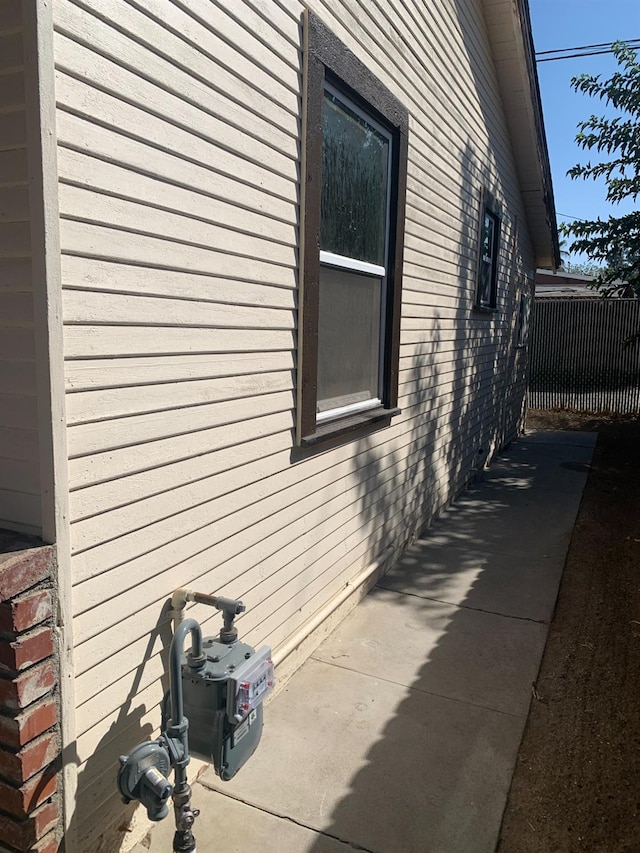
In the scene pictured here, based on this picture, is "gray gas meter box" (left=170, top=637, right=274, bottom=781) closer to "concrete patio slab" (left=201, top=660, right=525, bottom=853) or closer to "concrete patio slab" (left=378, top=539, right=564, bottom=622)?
"concrete patio slab" (left=201, top=660, right=525, bottom=853)

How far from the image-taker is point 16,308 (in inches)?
71.5

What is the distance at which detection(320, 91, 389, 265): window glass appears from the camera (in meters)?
3.52

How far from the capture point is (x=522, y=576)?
4965 millimetres

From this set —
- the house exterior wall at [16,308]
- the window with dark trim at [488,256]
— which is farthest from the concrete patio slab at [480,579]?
the house exterior wall at [16,308]

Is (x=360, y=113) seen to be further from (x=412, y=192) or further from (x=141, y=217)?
(x=141, y=217)

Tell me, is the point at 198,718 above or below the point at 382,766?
above

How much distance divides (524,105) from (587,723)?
7.08 meters

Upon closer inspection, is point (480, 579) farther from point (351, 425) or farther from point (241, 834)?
point (241, 834)

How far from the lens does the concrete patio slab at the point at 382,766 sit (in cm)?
244

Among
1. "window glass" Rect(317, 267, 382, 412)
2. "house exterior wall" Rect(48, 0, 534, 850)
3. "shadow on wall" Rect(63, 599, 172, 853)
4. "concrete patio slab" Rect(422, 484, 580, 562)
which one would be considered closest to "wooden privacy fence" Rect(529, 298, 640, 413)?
"concrete patio slab" Rect(422, 484, 580, 562)

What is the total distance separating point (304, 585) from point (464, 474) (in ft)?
13.9

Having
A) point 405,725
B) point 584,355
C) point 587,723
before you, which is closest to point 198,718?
point 405,725

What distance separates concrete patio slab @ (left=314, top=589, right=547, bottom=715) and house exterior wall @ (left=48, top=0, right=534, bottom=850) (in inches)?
12.3

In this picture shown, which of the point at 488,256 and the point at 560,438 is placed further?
the point at 560,438
